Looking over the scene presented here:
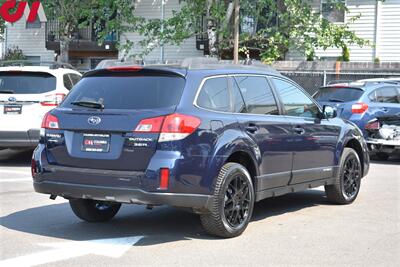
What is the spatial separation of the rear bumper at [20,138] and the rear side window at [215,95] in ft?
19.0

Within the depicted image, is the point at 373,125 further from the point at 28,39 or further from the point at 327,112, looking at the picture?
the point at 28,39

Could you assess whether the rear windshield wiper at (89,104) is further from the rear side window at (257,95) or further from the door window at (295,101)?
the door window at (295,101)

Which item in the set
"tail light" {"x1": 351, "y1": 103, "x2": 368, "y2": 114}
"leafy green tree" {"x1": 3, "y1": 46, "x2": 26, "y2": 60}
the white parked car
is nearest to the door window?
the white parked car

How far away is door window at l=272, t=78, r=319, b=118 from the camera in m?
7.59

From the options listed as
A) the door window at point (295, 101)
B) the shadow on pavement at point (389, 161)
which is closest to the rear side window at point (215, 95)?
the door window at point (295, 101)

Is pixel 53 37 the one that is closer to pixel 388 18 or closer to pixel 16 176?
pixel 388 18

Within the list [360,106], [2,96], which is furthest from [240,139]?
[360,106]

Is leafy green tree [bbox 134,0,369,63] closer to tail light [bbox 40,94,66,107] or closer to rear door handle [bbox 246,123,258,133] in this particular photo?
tail light [bbox 40,94,66,107]

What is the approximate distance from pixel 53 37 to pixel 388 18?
662 inches

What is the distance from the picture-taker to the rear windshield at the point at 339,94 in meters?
14.2

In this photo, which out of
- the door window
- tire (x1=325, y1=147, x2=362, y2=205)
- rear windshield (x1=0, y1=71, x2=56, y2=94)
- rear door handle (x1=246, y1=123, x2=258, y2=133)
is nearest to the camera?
rear door handle (x1=246, y1=123, x2=258, y2=133)

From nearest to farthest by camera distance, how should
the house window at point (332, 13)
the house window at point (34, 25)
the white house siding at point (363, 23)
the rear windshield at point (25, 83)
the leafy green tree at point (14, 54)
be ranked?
1. the rear windshield at point (25, 83)
2. the white house siding at point (363, 23)
3. the house window at point (332, 13)
4. the leafy green tree at point (14, 54)
5. the house window at point (34, 25)

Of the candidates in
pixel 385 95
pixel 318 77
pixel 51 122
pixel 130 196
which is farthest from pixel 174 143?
pixel 318 77

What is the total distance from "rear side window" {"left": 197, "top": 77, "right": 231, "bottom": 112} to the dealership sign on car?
25609 mm
